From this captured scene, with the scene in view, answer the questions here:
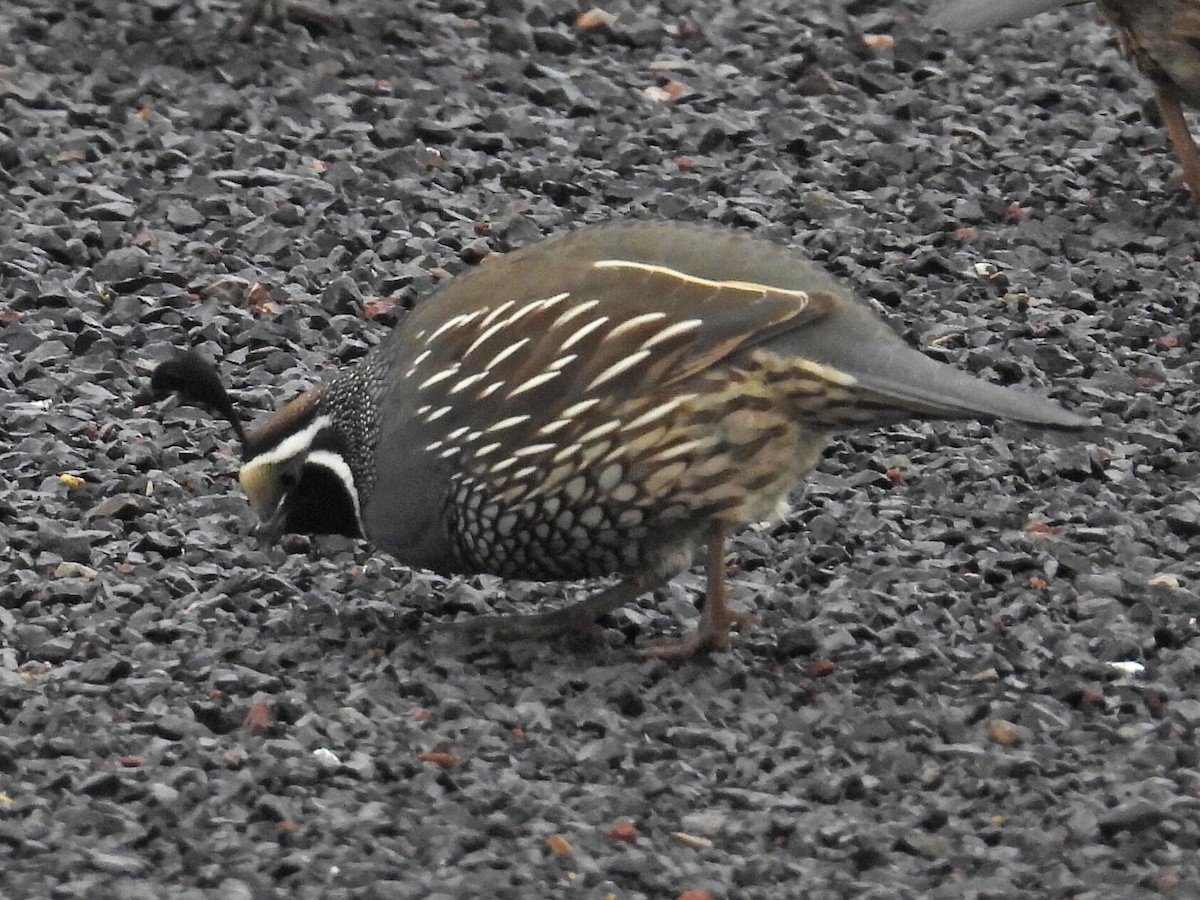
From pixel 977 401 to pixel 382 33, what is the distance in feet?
15.9

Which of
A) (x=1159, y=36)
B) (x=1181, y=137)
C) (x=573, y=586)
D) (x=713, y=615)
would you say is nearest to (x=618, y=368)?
(x=713, y=615)

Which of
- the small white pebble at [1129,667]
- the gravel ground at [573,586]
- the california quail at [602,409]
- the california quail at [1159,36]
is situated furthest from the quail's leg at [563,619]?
the california quail at [1159,36]

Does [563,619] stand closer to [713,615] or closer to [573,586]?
[713,615]

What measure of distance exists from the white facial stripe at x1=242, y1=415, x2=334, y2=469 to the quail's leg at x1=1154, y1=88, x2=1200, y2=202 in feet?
12.8

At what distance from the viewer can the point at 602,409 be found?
5.42 metres

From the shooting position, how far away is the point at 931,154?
8.59 m

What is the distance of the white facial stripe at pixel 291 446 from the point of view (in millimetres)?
5789

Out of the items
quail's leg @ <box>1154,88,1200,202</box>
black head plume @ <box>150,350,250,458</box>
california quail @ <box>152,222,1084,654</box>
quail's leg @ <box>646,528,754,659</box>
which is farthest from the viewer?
quail's leg @ <box>1154,88,1200,202</box>

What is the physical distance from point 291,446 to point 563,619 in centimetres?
85

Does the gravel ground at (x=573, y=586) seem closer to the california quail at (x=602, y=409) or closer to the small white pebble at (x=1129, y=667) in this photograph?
the small white pebble at (x=1129, y=667)

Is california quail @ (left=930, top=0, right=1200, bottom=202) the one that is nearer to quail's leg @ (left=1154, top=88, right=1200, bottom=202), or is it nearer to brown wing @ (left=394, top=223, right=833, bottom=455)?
quail's leg @ (left=1154, top=88, right=1200, bottom=202)

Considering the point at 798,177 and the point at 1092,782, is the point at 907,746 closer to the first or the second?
the point at 1092,782

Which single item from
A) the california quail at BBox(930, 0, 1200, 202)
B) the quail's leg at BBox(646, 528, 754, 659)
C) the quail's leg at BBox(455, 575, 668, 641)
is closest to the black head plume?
the quail's leg at BBox(455, 575, 668, 641)

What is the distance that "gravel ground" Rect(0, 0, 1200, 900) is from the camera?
4.73m
